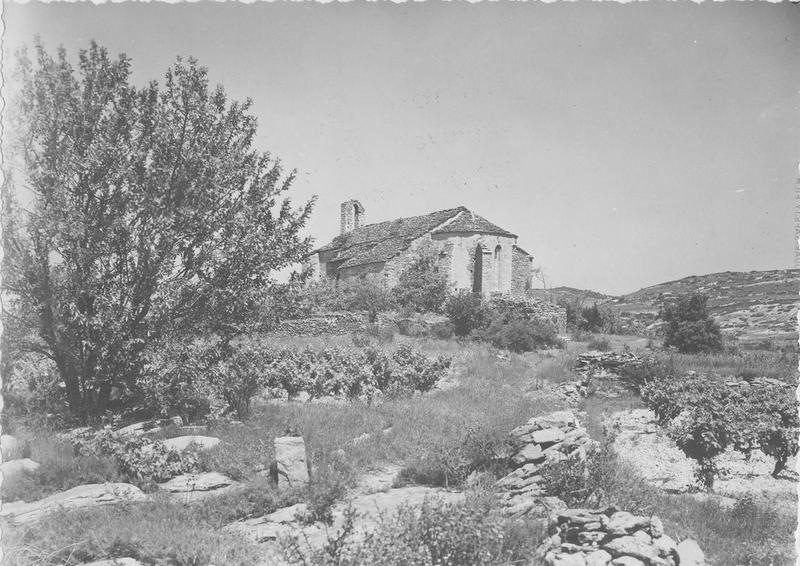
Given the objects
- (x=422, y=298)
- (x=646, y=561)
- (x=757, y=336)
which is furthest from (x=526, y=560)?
(x=757, y=336)

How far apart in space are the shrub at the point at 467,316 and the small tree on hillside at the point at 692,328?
30.2ft

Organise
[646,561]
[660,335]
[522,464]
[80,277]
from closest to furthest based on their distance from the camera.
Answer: [646,561], [522,464], [80,277], [660,335]

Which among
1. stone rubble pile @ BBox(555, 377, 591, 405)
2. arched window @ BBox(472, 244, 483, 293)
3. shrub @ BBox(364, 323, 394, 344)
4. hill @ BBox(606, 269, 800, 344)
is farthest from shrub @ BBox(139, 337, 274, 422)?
arched window @ BBox(472, 244, 483, 293)

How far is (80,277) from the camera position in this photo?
34.4 ft

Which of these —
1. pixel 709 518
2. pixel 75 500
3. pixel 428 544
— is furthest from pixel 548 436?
pixel 75 500

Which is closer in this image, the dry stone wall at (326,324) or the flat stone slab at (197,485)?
the flat stone slab at (197,485)

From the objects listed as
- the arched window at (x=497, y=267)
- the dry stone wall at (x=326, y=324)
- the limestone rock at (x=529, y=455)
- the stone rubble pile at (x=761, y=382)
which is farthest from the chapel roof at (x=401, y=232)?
the limestone rock at (x=529, y=455)

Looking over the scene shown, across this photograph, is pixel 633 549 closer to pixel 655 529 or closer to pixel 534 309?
pixel 655 529

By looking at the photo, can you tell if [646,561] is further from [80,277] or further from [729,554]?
[80,277]

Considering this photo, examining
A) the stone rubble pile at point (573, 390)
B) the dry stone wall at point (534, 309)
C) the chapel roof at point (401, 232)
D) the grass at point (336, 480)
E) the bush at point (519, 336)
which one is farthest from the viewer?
the chapel roof at point (401, 232)

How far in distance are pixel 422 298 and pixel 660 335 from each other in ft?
48.0

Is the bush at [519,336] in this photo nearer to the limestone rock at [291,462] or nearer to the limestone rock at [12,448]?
the limestone rock at [291,462]

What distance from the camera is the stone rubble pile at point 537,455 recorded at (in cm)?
732

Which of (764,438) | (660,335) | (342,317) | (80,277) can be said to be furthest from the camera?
(660,335)
